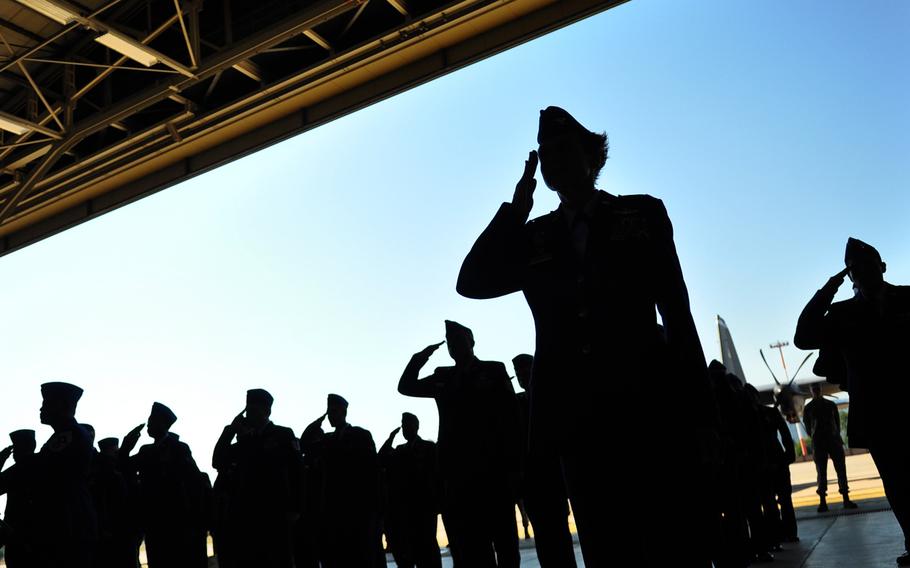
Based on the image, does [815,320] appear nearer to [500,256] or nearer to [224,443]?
[500,256]

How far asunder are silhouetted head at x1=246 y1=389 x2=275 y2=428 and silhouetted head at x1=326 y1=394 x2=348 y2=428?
4.57ft

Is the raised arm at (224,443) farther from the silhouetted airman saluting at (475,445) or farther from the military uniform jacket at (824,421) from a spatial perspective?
the military uniform jacket at (824,421)

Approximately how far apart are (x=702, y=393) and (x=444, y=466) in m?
3.39

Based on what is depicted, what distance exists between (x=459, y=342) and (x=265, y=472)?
1780 mm

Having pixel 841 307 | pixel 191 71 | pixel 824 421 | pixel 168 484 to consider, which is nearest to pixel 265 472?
pixel 168 484

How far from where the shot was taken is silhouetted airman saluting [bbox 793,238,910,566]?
4.00 metres

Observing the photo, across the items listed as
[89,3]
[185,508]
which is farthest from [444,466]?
[89,3]

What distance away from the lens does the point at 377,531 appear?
22.4ft

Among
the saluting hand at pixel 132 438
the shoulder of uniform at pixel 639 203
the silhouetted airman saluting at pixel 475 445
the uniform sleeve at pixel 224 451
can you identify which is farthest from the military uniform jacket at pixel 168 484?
the shoulder of uniform at pixel 639 203

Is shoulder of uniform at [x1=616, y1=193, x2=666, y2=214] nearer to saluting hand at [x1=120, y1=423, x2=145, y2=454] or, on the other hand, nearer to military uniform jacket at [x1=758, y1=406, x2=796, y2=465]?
saluting hand at [x1=120, y1=423, x2=145, y2=454]

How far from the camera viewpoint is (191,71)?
977cm

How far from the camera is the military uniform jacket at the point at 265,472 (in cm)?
544

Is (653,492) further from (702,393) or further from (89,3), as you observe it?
(89,3)

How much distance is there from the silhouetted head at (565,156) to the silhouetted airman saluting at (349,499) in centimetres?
525
